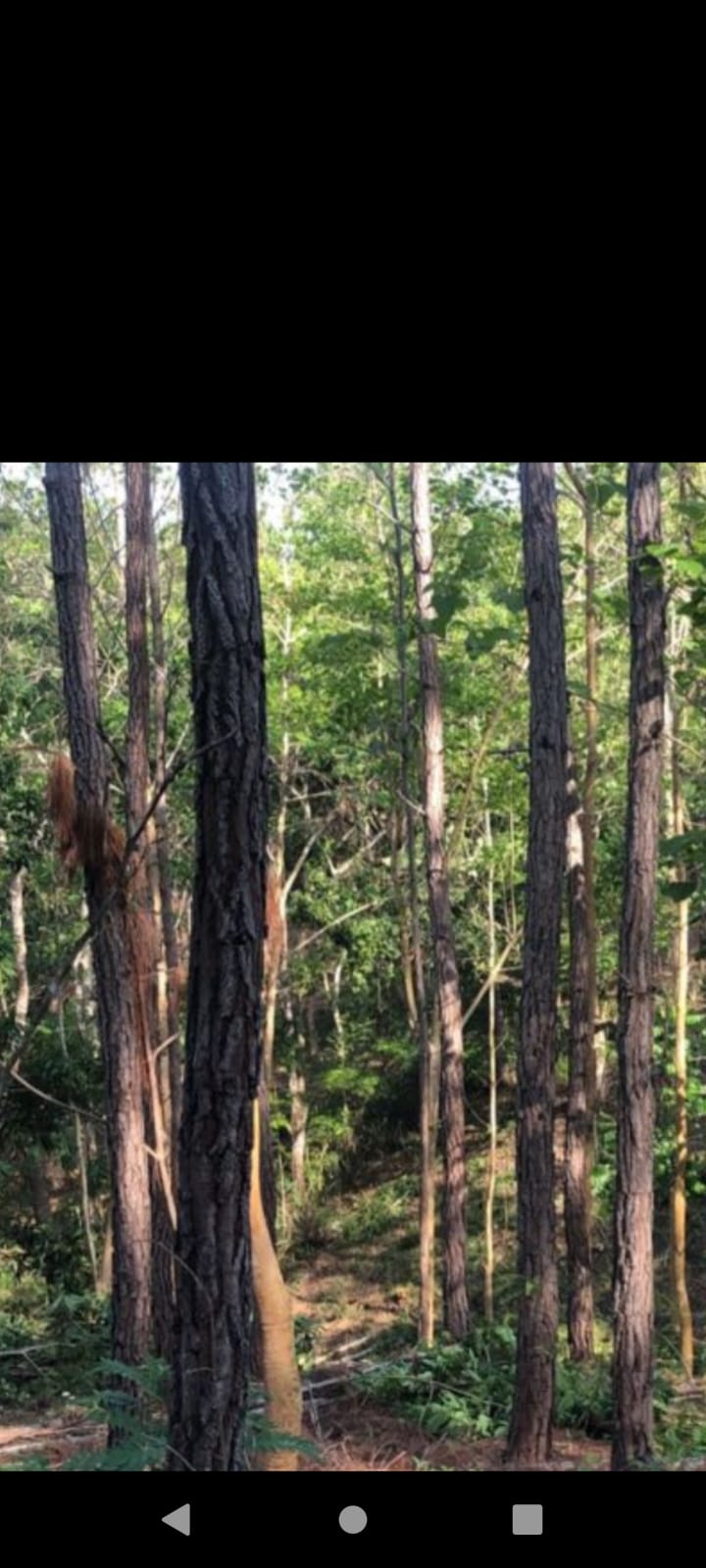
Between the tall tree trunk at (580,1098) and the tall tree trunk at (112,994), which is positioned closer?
the tall tree trunk at (112,994)

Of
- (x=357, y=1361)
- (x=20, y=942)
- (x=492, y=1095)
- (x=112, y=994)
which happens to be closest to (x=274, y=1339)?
(x=112, y=994)

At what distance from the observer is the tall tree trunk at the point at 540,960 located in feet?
21.9

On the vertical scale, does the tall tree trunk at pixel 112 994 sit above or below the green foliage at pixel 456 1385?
above

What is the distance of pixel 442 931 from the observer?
33.7 ft

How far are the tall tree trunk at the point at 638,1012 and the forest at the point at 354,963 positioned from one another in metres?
0.01

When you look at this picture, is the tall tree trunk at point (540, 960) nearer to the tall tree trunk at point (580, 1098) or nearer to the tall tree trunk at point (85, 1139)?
the tall tree trunk at point (580, 1098)

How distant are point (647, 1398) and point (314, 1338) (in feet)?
13.1

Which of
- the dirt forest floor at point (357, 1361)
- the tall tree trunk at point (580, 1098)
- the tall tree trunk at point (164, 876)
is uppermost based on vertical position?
the tall tree trunk at point (164, 876)

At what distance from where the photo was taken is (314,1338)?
9648mm

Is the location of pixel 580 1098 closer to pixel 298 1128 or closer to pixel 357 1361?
pixel 357 1361

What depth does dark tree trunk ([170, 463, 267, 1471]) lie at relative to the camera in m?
2.90

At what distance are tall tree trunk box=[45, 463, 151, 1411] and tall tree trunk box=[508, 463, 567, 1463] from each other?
Answer: 183 cm

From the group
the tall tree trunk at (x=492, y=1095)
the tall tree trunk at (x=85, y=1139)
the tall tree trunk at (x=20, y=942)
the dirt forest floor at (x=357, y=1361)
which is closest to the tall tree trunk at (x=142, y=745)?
the dirt forest floor at (x=357, y=1361)
